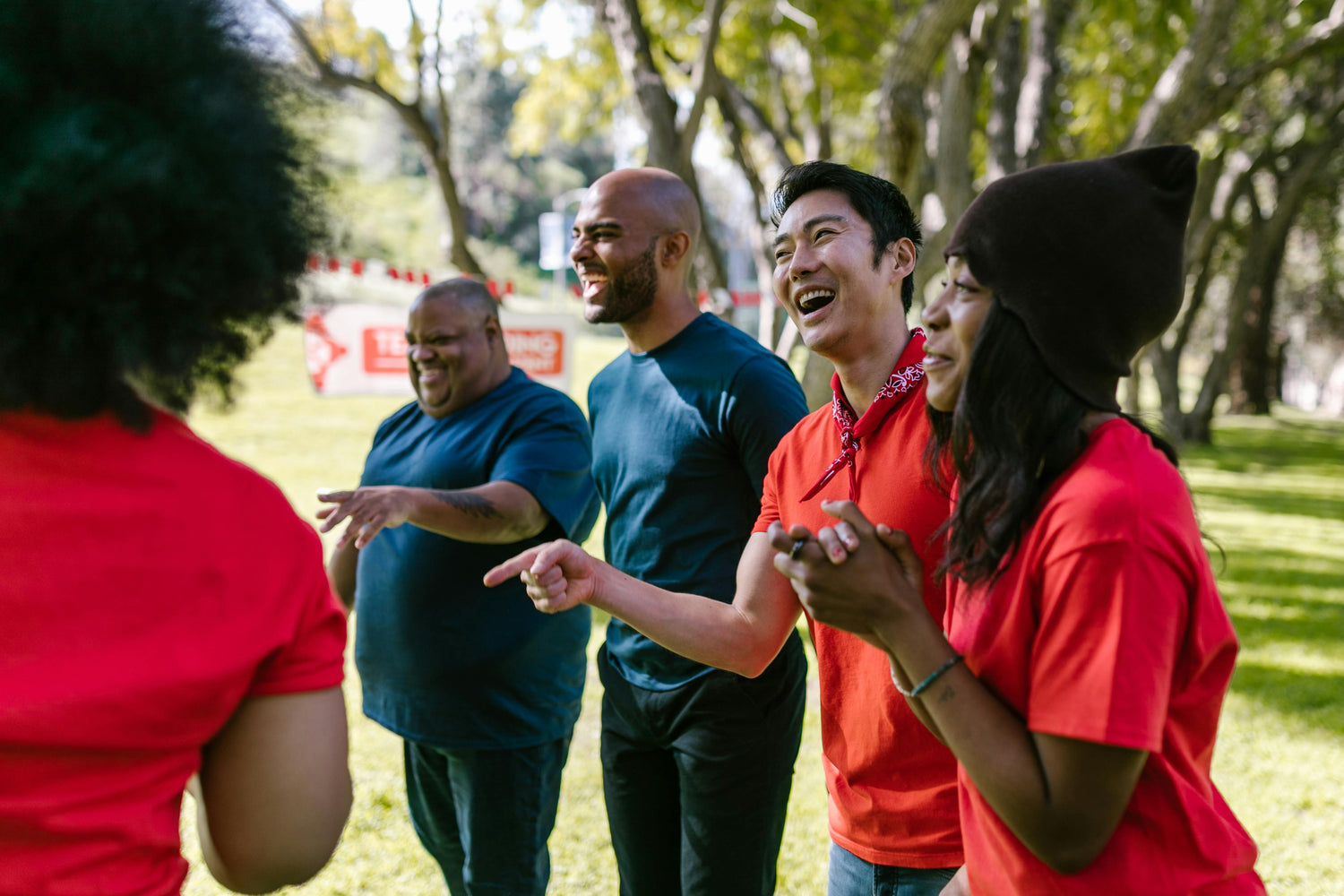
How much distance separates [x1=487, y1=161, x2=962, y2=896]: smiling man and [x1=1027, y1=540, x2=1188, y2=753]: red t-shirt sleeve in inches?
23.4

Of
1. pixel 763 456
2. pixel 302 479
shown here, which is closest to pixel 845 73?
pixel 302 479

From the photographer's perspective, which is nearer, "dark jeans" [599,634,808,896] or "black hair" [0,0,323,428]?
"black hair" [0,0,323,428]

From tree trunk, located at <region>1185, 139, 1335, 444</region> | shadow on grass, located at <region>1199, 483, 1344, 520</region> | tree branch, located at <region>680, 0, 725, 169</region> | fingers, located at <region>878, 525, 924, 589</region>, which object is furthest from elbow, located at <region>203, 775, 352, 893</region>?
tree trunk, located at <region>1185, 139, 1335, 444</region>

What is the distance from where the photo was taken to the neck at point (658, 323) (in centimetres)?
302

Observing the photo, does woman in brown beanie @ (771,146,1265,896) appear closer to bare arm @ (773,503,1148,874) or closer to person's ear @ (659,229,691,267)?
bare arm @ (773,503,1148,874)

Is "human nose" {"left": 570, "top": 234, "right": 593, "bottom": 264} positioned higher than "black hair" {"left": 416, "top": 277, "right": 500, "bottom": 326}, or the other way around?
"human nose" {"left": 570, "top": 234, "right": 593, "bottom": 264}

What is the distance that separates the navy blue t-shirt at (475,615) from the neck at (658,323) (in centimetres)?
36

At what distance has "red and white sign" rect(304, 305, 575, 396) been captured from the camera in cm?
873

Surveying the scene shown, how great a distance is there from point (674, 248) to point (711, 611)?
138 cm

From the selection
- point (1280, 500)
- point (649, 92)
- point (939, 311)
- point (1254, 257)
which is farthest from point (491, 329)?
point (1254, 257)

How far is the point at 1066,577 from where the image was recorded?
3.93 feet

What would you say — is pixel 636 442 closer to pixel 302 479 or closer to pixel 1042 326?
pixel 1042 326

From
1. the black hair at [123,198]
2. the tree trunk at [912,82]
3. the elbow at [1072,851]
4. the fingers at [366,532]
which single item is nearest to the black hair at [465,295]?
the fingers at [366,532]

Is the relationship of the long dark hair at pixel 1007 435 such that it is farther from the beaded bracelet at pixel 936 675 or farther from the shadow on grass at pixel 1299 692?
the shadow on grass at pixel 1299 692
